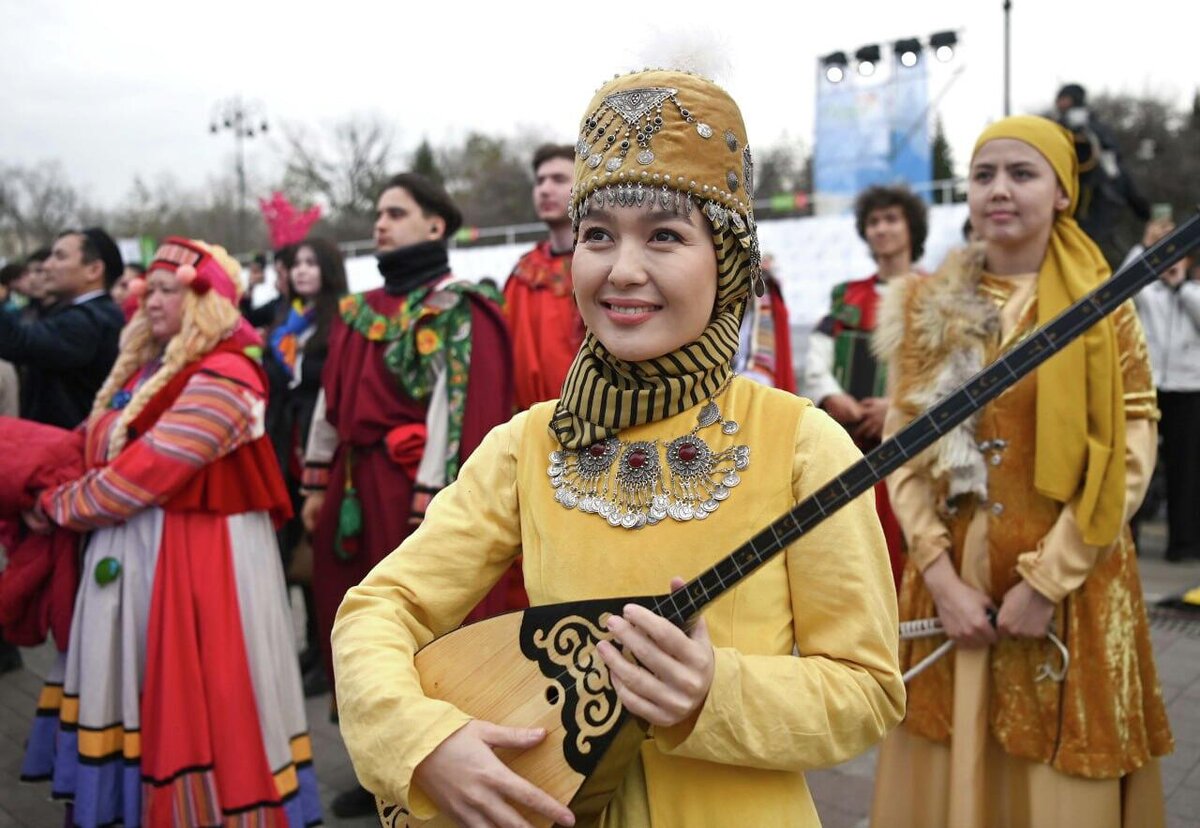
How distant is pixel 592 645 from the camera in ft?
4.78

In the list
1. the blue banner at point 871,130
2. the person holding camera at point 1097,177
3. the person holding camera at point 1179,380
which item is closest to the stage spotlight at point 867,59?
the blue banner at point 871,130

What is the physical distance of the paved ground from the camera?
378cm

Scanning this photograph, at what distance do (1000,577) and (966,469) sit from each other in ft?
0.98

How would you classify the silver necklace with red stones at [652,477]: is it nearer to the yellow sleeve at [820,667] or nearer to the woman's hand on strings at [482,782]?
the yellow sleeve at [820,667]

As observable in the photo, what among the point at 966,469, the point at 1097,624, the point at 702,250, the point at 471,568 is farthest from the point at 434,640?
the point at 1097,624

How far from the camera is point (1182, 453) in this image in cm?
757

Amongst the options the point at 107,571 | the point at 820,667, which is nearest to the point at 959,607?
the point at 820,667

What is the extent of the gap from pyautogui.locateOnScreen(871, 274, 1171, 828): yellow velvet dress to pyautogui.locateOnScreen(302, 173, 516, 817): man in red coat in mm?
1501

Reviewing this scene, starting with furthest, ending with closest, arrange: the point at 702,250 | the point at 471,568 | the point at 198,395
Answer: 1. the point at 198,395
2. the point at 471,568
3. the point at 702,250

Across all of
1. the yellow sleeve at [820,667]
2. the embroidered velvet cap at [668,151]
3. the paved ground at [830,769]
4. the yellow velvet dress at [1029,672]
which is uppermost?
the embroidered velvet cap at [668,151]

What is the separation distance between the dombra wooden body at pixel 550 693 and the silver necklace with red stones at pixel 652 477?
0.16 metres

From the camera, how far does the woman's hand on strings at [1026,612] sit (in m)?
2.61

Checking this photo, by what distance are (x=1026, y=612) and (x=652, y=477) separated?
1503 mm

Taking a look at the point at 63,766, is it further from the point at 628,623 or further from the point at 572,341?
the point at 628,623
